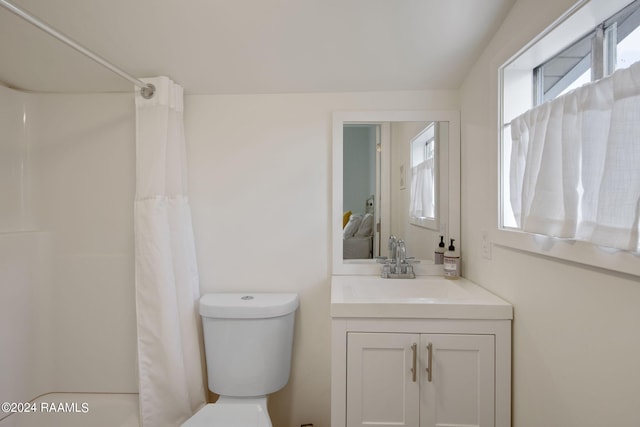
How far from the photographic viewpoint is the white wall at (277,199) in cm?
170

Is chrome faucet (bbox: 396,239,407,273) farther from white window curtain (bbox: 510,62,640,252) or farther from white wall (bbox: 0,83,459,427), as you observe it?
white window curtain (bbox: 510,62,640,252)

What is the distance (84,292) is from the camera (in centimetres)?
171

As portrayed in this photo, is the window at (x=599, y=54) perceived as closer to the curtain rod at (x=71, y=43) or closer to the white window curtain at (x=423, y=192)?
the white window curtain at (x=423, y=192)

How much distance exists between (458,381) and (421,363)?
0.52 ft

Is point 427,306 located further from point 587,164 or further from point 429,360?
point 587,164

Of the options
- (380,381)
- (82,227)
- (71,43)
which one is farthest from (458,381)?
(82,227)

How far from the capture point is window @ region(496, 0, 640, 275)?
840 mm

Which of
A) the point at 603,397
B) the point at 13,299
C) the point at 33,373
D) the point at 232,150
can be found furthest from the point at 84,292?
the point at 603,397

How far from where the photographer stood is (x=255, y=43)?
142 centimetres

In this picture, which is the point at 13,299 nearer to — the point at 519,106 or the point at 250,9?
the point at 250,9

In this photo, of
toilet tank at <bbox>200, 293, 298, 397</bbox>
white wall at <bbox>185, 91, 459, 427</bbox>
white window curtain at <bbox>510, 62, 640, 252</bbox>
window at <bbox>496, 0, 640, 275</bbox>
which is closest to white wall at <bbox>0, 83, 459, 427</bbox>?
white wall at <bbox>185, 91, 459, 427</bbox>

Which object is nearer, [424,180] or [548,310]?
[548,310]

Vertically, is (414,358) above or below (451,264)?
below

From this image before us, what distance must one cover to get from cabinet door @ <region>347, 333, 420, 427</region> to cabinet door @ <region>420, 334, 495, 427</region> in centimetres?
7
